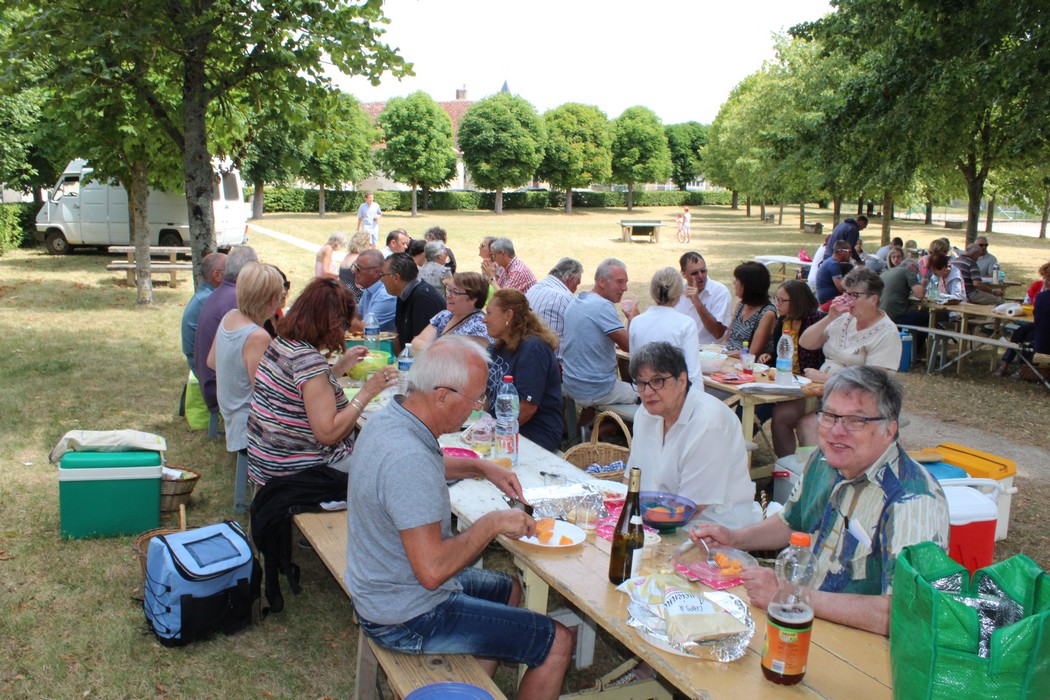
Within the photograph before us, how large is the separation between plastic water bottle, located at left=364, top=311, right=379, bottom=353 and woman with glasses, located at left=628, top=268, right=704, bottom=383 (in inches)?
87.8

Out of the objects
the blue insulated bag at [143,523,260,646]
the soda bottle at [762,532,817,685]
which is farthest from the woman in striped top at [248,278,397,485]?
the soda bottle at [762,532,817,685]

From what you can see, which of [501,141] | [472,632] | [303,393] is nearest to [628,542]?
[472,632]

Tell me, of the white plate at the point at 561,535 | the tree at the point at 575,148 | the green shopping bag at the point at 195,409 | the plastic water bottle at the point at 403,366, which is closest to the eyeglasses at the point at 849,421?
the white plate at the point at 561,535

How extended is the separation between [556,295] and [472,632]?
4664 millimetres

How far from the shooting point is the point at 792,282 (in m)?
6.76

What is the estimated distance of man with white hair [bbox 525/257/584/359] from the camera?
726 cm

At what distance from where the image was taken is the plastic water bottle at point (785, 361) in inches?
241

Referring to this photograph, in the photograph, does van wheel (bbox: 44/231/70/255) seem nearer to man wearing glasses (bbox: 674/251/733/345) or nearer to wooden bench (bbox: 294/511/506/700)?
man wearing glasses (bbox: 674/251/733/345)

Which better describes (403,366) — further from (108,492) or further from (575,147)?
(575,147)

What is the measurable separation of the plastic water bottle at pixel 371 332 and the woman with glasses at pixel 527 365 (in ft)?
6.65

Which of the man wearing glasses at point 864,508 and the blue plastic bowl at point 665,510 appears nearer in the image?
the man wearing glasses at point 864,508

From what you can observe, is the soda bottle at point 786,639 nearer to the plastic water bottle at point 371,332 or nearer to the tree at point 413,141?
the plastic water bottle at point 371,332

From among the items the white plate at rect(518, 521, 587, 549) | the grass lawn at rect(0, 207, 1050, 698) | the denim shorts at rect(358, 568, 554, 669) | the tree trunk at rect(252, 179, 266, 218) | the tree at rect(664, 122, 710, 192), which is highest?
the tree at rect(664, 122, 710, 192)

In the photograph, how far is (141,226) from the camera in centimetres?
1392
